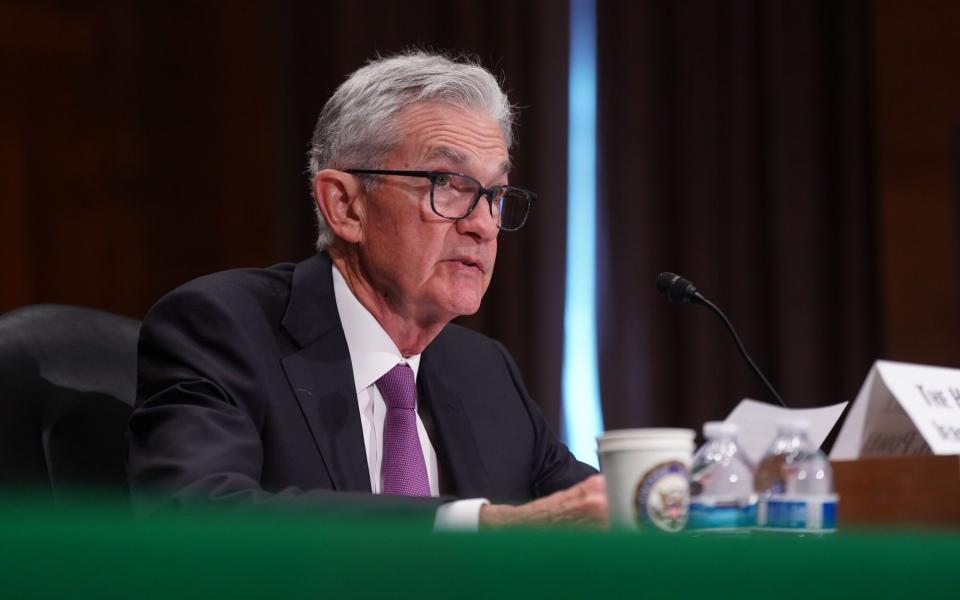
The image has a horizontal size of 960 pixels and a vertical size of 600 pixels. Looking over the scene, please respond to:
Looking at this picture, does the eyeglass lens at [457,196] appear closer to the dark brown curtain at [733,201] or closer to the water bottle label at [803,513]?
the water bottle label at [803,513]

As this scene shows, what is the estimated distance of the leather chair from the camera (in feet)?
5.25

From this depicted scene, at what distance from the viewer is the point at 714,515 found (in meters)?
1.09

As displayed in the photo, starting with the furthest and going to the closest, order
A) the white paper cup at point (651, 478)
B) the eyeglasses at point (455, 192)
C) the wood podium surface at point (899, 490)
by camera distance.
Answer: the eyeglasses at point (455, 192), the wood podium surface at point (899, 490), the white paper cup at point (651, 478)

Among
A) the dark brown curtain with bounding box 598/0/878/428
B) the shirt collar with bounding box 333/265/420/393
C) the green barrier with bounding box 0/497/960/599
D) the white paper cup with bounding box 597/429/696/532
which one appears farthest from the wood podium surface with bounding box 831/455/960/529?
the dark brown curtain with bounding box 598/0/878/428

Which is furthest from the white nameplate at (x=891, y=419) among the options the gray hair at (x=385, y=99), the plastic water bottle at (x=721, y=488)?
the gray hair at (x=385, y=99)

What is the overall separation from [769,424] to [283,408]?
2.09 feet

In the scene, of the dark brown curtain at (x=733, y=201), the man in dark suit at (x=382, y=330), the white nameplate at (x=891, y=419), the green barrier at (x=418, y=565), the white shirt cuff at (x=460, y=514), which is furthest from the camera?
the dark brown curtain at (x=733, y=201)

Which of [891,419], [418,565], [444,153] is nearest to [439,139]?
[444,153]

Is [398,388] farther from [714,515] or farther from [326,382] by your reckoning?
[714,515]

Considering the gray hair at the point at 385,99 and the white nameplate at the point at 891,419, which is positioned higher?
the gray hair at the point at 385,99

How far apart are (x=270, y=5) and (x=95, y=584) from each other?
403 cm

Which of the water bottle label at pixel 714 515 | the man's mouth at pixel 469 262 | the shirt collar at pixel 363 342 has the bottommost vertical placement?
the water bottle label at pixel 714 515

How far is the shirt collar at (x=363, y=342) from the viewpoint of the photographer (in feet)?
5.67

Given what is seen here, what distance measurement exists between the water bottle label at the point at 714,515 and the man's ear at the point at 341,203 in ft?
2.96
